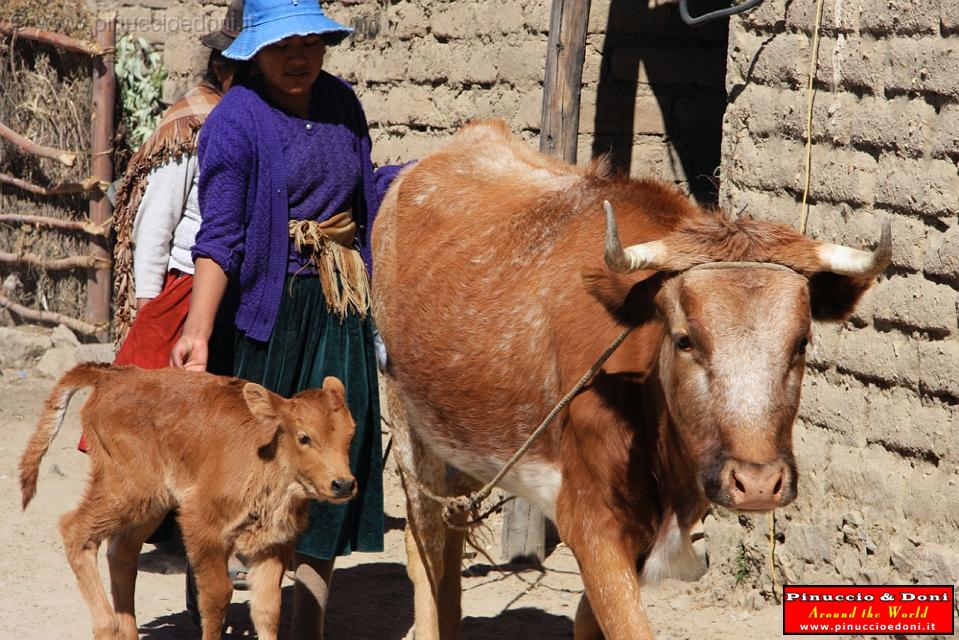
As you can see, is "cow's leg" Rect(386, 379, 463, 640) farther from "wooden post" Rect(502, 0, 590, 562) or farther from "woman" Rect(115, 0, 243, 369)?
"wooden post" Rect(502, 0, 590, 562)

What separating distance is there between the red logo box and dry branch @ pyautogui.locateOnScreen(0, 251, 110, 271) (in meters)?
7.09

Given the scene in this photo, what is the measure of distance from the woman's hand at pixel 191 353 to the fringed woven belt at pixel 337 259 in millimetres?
500

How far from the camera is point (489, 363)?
4.53 meters

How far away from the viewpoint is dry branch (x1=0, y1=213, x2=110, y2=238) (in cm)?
1081

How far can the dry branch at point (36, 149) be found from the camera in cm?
1070

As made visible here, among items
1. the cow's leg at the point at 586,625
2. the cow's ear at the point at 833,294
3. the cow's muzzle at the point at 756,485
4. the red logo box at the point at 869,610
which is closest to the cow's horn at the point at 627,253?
the cow's ear at the point at 833,294

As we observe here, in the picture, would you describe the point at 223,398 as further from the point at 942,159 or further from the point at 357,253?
the point at 942,159

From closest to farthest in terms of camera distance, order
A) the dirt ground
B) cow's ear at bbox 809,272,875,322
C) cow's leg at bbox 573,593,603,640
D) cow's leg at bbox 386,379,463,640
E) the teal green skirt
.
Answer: cow's ear at bbox 809,272,875,322
cow's leg at bbox 573,593,603,640
the teal green skirt
cow's leg at bbox 386,379,463,640
the dirt ground

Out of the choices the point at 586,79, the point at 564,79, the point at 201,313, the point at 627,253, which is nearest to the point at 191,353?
the point at 201,313

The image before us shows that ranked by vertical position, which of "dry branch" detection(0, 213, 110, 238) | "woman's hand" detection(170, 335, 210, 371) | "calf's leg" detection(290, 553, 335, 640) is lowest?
"calf's leg" detection(290, 553, 335, 640)

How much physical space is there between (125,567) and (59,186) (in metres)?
6.63

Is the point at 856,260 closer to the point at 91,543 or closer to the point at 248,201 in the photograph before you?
the point at 248,201

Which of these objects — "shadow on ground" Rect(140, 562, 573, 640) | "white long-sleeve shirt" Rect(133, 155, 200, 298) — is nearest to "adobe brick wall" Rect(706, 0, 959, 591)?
"shadow on ground" Rect(140, 562, 573, 640)

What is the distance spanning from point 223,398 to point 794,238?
2075mm
